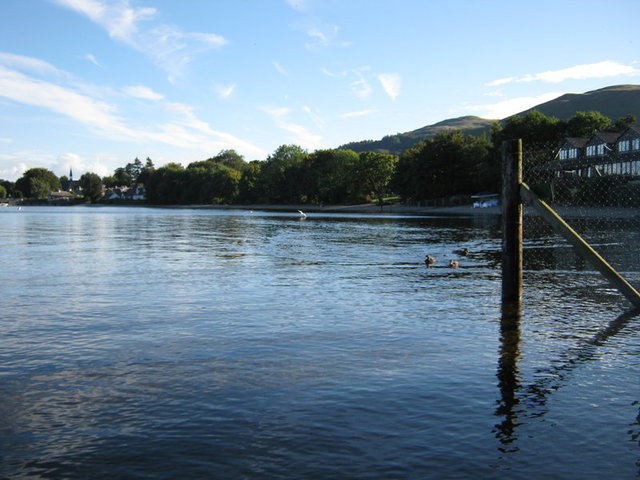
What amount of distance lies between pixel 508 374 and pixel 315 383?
378 centimetres

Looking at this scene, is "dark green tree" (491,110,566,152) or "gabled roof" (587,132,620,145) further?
"dark green tree" (491,110,566,152)

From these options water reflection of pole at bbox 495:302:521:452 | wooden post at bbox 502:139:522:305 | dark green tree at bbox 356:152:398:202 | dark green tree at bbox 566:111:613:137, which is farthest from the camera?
dark green tree at bbox 356:152:398:202

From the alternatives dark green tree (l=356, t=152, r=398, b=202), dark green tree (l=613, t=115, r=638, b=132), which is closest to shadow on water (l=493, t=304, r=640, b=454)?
dark green tree (l=613, t=115, r=638, b=132)

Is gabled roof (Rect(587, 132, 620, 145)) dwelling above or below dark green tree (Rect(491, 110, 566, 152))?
below

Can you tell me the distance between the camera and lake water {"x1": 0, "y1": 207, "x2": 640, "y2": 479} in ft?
24.7

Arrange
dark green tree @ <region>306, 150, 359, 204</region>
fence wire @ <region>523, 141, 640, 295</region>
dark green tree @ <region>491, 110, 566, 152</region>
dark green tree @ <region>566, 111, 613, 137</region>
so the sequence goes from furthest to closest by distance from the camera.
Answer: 1. dark green tree @ <region>306, 150, 359, 204</region>
2. dark green tree @ <region>566, 111, 613, 137</region>
3. dark green tree @ <region>491, 110, 566, 152</region>
4. fence wire @ <region>523, 141, 640, 295</region>

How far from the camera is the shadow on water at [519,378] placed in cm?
862

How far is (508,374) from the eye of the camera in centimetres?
1107

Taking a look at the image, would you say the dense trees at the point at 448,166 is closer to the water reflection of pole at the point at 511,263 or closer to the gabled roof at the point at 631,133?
the gabled roof at the point at 631,133

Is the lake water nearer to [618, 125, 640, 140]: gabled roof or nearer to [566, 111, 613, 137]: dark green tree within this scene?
[618, 125, 640, 140]: gabled roof

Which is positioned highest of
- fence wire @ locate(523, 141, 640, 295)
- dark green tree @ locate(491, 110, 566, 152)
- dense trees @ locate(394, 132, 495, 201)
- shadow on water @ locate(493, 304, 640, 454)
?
dark green tree @ locate(491, 110, 566, 152)

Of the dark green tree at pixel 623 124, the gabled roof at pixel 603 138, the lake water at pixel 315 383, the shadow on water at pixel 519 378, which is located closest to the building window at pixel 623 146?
the gabled roof at pixel 603 138

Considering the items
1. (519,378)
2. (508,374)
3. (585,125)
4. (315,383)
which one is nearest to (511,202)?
(508,374)

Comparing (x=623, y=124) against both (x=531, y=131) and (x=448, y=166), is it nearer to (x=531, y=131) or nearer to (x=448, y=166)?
(x=531, y=131)
